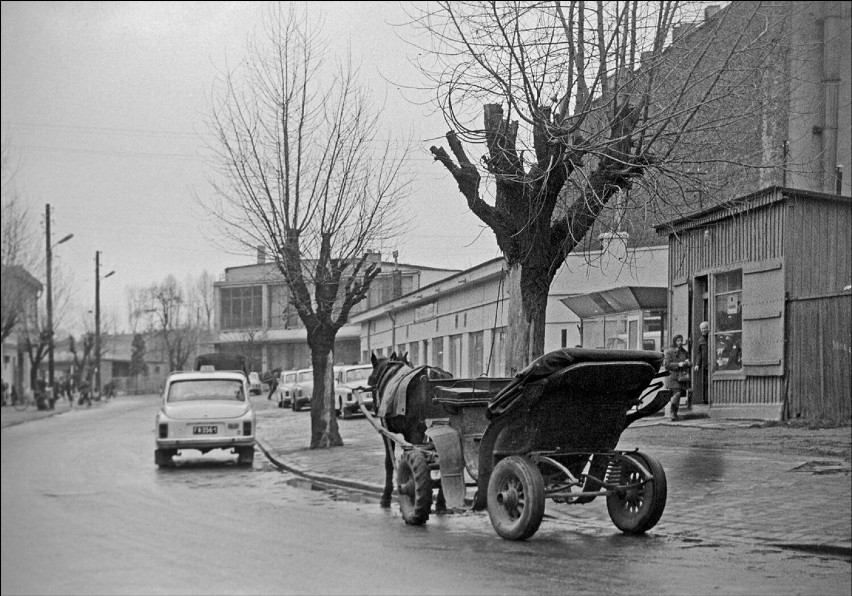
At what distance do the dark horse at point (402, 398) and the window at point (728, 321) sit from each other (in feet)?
10.8

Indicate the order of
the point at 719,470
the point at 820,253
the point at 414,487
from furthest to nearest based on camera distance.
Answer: the point at 414,487
the point at 719,470
the point at 820,253

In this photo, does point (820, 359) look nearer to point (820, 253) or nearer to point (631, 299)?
point (820, 253)

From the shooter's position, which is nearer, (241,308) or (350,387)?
(241,308)

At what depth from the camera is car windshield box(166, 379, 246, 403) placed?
24.4ft

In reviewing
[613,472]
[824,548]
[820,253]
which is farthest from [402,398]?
[820,253]

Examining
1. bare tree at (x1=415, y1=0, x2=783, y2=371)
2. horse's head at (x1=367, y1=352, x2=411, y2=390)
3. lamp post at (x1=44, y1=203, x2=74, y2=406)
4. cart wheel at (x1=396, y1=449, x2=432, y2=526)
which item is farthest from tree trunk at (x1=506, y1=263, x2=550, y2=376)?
cart wheel at (x1=396, y1=449, x2=432, y2=526)

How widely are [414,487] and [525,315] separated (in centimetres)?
545

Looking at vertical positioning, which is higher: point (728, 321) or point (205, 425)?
point (728, 321)

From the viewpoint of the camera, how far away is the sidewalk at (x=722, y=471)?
3.27 meters

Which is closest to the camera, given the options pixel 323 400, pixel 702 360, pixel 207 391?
pixel 702 360

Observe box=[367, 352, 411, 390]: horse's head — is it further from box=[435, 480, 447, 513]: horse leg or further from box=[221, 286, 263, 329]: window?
box=[435, 480, 447, 513]: horse leg

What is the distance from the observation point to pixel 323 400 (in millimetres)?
6203

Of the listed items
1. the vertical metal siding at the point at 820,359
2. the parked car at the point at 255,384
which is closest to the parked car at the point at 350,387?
the parked car at the point at 255,384

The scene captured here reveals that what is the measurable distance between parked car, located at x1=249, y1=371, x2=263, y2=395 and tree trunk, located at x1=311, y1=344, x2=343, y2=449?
0.28m
